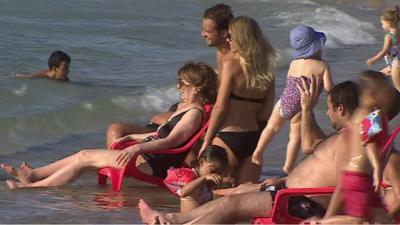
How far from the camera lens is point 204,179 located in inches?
272

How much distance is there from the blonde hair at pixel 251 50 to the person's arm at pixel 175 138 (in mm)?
527

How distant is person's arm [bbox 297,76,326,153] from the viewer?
7.07 metres

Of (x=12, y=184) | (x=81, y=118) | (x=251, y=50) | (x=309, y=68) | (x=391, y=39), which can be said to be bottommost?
Result: (x=81, y=118)

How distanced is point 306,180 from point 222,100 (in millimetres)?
1511

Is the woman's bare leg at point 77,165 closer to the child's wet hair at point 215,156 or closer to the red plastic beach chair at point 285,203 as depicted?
the child's wet hair at point 215,156

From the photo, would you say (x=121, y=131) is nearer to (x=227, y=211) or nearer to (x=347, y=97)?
(x=227, y=211)

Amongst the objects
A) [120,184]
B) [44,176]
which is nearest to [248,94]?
[120,184]

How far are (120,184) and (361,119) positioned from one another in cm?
293

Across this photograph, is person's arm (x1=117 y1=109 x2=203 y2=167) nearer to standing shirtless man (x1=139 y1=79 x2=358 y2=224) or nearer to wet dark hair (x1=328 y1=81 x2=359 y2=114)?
standing shirtless man (x1=139 y1=79 x2=358 y2=224)

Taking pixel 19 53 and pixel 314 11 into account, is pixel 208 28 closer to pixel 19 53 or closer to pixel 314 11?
pixel 19 53

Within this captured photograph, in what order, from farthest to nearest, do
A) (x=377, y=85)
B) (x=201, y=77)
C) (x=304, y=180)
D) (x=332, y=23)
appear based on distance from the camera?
(x=332, y=23)
(x=201, y=77)
(x=304, y=180)
(x=377, y=85)

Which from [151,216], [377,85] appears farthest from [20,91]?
[377,85]

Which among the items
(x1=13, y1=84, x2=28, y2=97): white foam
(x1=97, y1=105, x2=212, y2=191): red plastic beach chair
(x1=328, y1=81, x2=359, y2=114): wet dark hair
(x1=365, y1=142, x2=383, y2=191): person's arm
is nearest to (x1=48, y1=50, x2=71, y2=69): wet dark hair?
(x1=13, y1=84, x2=28, y2=97): white foam

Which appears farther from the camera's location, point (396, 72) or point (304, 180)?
point (396, 72)
